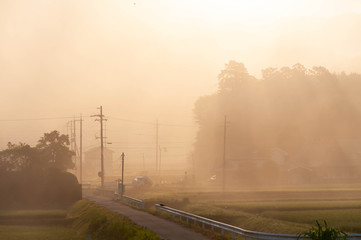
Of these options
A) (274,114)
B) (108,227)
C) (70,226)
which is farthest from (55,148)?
(274,114)

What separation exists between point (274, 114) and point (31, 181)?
10354cm

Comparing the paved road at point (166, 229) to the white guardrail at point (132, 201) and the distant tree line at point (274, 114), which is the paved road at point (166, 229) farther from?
the distant tree line at point (274, 114)

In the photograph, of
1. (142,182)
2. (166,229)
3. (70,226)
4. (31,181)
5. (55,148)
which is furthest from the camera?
(142,182)

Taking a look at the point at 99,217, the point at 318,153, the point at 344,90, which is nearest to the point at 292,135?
the point at 318,153

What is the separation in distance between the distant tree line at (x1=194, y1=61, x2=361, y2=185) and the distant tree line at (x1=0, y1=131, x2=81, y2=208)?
72.0m

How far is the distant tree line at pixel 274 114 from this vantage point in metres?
156

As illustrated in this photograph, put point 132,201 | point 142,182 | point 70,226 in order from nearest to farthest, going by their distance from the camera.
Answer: point 70,226, point 132,201, point 142,182

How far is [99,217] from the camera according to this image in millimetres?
47031

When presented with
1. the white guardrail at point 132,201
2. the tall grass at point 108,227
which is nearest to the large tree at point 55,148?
the white guardrail at point 132,201

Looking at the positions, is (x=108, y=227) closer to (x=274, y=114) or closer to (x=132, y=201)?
(x=132, y=201)

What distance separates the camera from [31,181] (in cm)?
7606

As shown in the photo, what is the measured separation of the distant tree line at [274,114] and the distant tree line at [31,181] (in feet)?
236

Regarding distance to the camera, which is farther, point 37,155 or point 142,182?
point 142,182

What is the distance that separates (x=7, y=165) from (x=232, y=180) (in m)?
59.3
